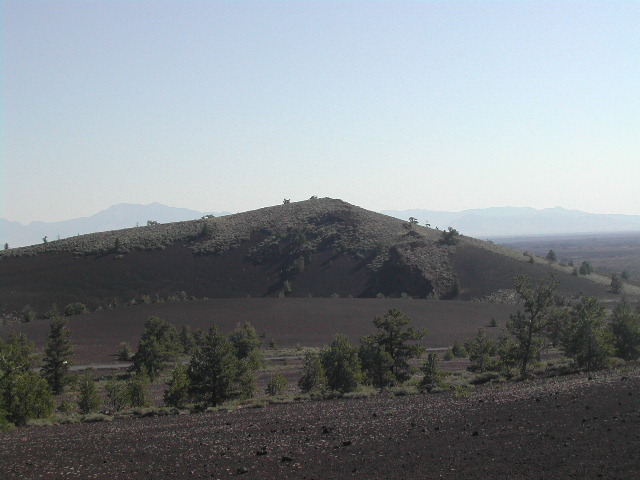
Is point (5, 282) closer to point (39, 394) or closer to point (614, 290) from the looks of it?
point (39, 394)

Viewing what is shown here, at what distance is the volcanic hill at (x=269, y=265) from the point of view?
284 ft

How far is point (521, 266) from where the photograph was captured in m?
90.4

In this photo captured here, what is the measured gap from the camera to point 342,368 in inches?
1005

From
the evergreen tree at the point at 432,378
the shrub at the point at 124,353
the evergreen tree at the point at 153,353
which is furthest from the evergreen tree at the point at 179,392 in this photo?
the shrub at the point at 124,353

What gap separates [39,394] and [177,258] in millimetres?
82564

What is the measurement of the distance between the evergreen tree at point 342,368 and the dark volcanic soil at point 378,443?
22.5 ft

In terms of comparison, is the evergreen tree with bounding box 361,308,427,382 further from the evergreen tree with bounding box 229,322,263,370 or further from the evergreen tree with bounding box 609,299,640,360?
the evergreen tree with bounding box 229,322,263,370

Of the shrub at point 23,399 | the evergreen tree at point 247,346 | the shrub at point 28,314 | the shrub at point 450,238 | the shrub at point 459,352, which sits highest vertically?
the shrub at point 450,238

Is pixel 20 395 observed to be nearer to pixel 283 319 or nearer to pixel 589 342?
pixel 589 342

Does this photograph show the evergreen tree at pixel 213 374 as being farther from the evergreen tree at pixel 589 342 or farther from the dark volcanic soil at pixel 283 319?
the dark volcanic soil at pixel 283 319

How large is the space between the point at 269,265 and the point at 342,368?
245ft

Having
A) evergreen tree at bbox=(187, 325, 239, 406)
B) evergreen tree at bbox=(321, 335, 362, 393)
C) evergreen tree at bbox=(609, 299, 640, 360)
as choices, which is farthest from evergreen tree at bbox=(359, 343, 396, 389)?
evergreen tree at bbox=(609, 299, 640, 360)

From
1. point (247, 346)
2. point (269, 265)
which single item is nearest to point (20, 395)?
point (247, 346)

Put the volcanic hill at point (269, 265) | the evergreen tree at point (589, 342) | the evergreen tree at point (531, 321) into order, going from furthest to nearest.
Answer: the volcanic hill at point (269, 265) → the evergreen tree at point (531, 321) → the evergreen tree at point (589, 342)
